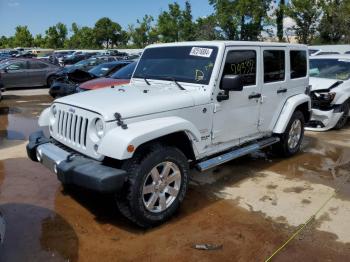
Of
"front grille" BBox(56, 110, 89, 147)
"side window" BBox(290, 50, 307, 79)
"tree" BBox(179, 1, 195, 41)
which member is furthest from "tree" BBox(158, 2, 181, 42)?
"front grille" BBox(56, 110, 89, 147)

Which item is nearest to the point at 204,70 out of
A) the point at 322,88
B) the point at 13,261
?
the point at 13,261

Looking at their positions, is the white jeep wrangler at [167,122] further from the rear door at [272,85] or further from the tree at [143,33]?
the tree at [143,33]

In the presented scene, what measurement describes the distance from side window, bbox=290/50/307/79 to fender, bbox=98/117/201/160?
3026 millimetres

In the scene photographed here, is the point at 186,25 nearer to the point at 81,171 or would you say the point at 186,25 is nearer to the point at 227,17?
the point at 227,17

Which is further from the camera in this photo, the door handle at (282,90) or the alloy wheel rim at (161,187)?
the door handle at (282,90)

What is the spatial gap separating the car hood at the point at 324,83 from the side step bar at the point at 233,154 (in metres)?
3.08

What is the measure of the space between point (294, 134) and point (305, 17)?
36529 mm

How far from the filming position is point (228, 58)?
16.1 ft

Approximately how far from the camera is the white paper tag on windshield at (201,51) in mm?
4867

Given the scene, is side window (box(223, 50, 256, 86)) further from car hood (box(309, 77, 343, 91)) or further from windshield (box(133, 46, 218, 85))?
car hood (box(309, 77, 343, 91))

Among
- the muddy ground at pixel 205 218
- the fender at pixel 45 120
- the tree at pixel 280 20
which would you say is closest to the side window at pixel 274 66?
the muddy ground at pixel 205 218

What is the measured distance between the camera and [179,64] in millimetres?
5082

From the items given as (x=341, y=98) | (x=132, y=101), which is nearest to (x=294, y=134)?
(x=341, y=98)

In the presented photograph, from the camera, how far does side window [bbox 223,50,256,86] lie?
495 cm
